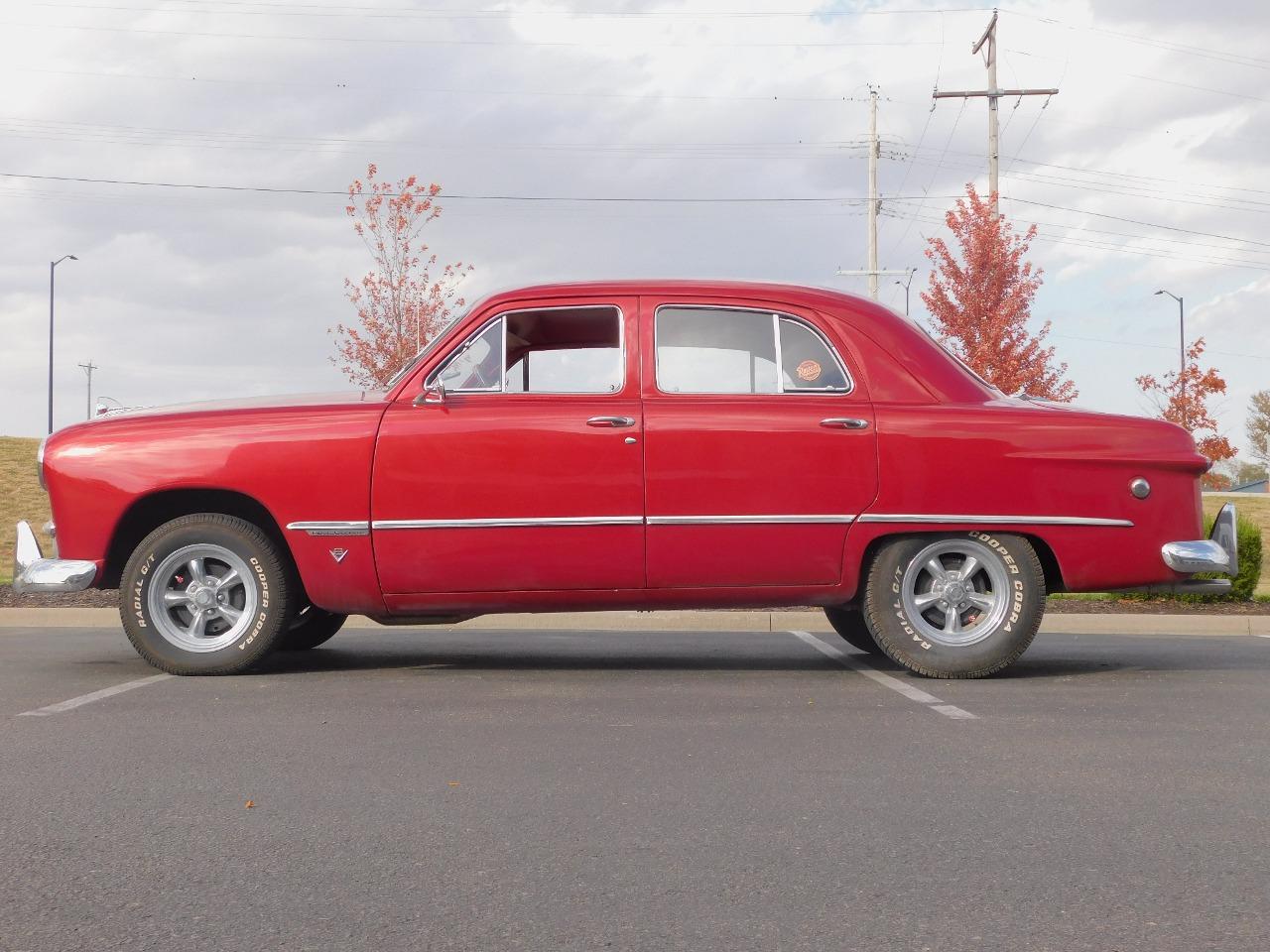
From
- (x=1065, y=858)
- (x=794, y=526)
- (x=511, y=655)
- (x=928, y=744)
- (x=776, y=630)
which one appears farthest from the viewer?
(x=776, y=630)

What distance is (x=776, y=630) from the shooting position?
10625 mm

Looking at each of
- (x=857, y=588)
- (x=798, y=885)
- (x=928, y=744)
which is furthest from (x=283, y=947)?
(x=857, y=588)

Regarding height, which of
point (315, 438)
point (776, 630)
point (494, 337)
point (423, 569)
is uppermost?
point (494, 337)

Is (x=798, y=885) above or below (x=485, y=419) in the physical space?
below

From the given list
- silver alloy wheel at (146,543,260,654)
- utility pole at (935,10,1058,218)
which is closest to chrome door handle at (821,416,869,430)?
silver alloy wheel at (146,543,260,654)

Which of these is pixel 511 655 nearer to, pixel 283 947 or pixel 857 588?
pixel 857 588

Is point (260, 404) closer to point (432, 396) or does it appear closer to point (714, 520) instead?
point (432, 396)

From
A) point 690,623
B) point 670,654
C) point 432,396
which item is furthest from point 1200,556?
point 690,623

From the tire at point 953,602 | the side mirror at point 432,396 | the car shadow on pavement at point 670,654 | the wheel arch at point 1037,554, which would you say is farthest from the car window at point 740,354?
the car shadow on pavement at point 670,654

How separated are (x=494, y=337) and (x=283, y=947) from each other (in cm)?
455

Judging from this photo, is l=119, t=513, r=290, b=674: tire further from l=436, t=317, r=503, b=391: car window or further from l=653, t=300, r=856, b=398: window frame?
l=653, t=300, r=856, b=398: window frame

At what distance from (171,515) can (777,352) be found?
10.5 feet

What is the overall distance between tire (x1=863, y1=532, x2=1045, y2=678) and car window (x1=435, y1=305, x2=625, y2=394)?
165cm

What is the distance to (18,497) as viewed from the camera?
25.5 metres
